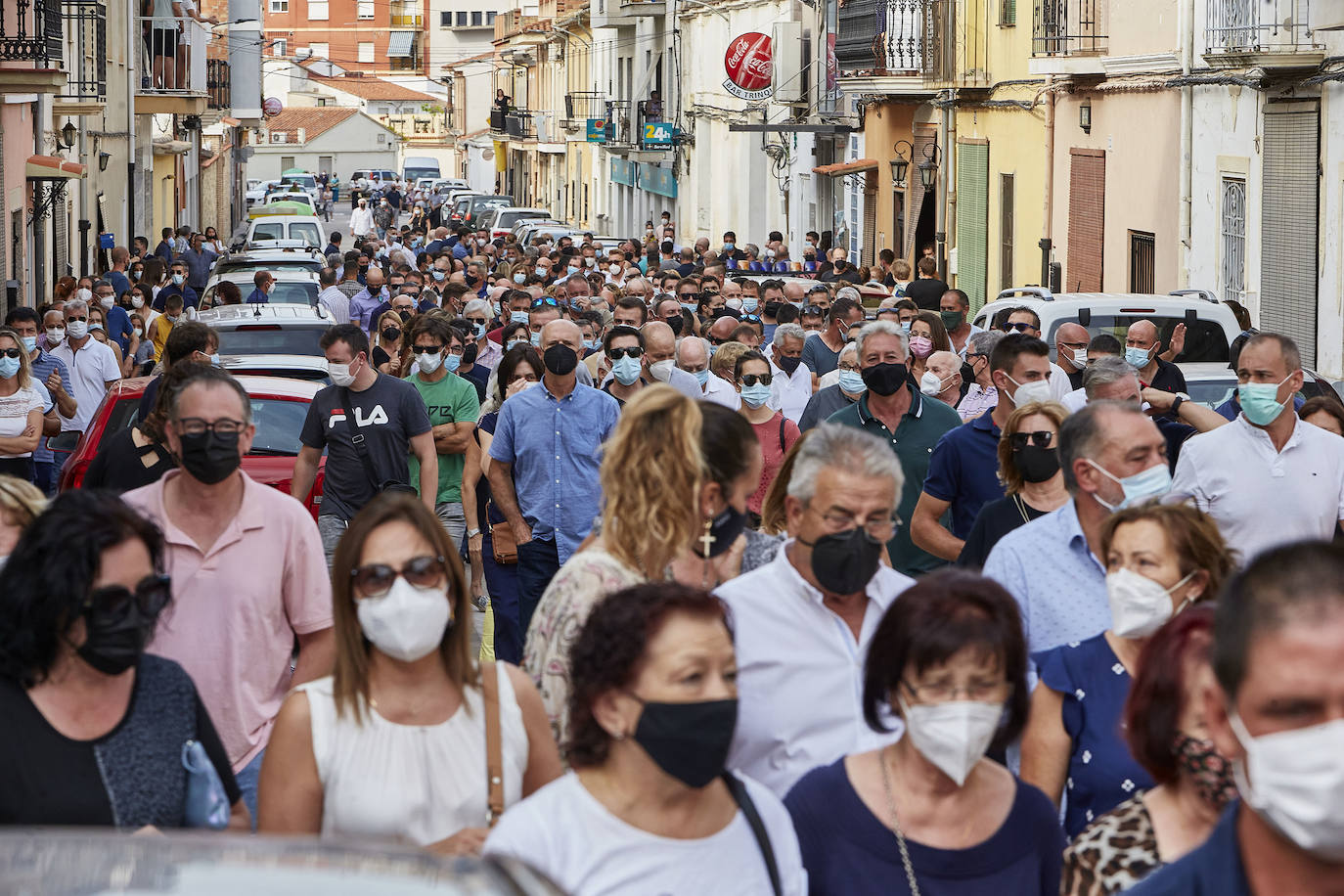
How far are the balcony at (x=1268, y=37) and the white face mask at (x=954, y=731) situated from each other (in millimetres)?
15821

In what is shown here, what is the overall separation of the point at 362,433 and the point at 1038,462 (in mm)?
3769

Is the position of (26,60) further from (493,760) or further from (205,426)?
(493,760)

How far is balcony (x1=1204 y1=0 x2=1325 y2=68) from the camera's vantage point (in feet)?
59.8

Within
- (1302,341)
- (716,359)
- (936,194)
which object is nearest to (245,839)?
(716,359)

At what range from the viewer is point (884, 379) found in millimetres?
8383

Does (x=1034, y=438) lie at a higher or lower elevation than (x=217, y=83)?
lower

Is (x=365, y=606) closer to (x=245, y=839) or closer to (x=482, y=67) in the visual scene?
(x=245, y=839)

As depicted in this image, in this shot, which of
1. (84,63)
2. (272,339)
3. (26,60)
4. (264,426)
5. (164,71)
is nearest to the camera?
(264,426)

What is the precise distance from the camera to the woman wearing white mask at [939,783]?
3.74m

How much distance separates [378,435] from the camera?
9.34 m

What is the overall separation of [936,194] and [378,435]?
24.0 m

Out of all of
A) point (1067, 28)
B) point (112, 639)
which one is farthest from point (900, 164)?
point (112, 639)

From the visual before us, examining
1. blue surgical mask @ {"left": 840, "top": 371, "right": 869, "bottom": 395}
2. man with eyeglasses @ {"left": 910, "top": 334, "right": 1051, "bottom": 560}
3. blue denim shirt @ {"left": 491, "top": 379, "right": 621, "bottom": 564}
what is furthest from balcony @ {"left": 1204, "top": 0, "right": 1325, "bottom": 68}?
man with eyeglasses @ {"left": 910, "top": 334, "right": 1051, "bottom": 560}

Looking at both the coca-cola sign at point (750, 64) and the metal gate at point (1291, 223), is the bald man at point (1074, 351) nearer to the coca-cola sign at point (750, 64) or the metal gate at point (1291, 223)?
the metal gate at point (1291, 223)
